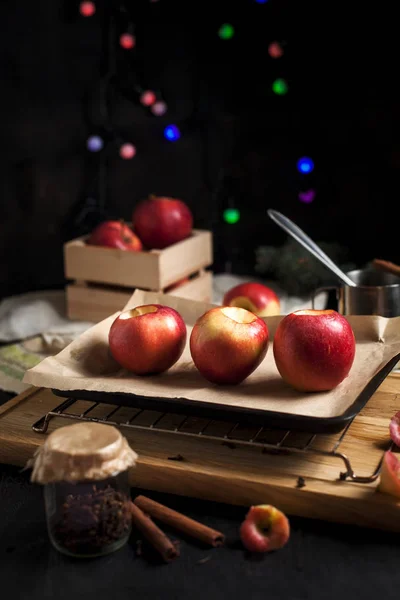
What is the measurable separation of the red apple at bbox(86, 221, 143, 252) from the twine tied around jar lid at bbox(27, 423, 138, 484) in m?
1.07

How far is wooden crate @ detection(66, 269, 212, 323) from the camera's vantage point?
2070 millimetres

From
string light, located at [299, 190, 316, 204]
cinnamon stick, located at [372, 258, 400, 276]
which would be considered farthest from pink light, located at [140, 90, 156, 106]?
cinnamon stick, located at [372, 258, 400, 276]

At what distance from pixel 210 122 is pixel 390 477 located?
1438 millimetres

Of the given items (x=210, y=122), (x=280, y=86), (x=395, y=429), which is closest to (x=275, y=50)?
(x=280, y=86)

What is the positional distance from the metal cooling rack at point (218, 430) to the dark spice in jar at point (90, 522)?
180 mm

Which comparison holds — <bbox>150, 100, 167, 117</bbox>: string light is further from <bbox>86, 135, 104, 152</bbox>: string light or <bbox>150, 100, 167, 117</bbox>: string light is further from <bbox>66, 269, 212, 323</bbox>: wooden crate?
<bbox>66, 269, 212, 323</bbox>: wooden crate

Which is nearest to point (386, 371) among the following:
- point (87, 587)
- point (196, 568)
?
point (196, 568)

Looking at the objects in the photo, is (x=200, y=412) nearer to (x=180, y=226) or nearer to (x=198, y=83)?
(x=180, y=226)

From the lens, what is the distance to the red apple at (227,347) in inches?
50.3

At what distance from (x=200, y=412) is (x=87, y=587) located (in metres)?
0.32

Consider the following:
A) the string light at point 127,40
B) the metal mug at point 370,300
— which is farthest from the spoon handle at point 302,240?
the string light at point 127,40

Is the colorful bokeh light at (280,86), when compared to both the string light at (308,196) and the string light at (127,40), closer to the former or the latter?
the string light at (308,196)

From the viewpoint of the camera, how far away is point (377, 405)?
1379 millimetres

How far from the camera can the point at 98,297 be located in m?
2.09
